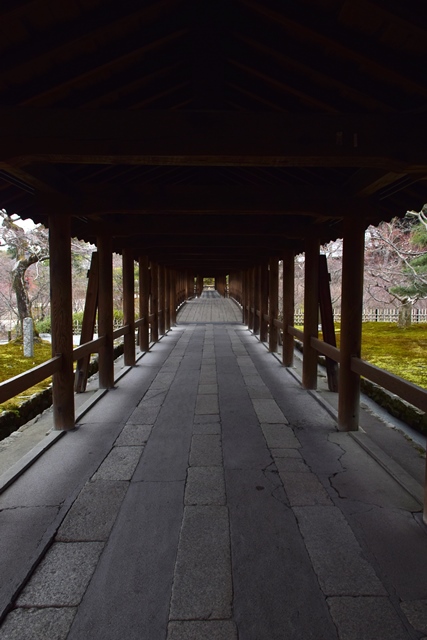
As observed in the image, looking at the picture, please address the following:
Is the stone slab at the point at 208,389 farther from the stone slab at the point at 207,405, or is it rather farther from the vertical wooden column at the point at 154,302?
the vertical wooden column at the point at 154,302

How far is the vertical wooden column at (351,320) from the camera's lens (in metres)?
4.68

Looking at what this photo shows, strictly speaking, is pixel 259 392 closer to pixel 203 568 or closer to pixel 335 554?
pixel 335 554

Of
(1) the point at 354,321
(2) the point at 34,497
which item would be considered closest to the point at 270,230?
(1) the point at 354,321

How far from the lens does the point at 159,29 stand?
2672 millimetres

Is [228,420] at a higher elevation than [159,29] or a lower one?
lower

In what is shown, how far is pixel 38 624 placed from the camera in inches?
78.6

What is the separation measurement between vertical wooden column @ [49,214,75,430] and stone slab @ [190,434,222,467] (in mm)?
1538

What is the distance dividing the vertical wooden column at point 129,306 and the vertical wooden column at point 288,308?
3.11m

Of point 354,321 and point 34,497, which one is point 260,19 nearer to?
point 354,321

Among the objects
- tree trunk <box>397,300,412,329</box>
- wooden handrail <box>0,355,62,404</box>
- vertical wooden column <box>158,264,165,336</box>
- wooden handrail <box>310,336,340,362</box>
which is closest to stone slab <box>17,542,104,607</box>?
wooden handrail <box>0,355,62,404</box>

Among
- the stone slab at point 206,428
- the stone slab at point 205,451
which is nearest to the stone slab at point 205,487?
the stone slab at point 205,451

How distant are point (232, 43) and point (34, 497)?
3736mm

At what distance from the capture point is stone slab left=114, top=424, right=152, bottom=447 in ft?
14.2

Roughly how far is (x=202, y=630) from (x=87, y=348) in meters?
4.14
